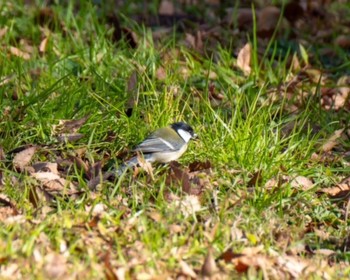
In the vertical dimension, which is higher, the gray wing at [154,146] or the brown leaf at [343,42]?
the gray wing at [154,146]

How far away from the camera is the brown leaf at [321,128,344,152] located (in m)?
6.29

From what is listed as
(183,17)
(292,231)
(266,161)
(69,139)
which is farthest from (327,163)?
(183,17)

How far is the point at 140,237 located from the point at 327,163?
1957mm

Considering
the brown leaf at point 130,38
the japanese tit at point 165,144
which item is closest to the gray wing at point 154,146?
the japanese tit at point 165,144

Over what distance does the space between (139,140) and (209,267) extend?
69.7 inches

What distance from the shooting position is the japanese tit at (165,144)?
223 inches

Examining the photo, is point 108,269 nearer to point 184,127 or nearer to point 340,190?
point 184,127

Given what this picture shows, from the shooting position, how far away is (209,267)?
441cm

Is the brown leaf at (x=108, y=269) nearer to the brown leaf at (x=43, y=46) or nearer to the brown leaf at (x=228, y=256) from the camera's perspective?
the brown leaf at (x=228, y=256)

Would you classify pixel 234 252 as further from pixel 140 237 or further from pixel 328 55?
pixel 328 55

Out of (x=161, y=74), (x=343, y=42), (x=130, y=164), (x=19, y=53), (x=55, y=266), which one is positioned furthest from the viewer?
(x=343, y=42)

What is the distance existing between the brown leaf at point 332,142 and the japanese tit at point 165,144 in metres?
1.00

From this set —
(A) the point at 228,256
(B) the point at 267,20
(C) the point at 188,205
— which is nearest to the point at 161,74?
(C) the point at 188,205

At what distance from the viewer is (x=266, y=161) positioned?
573 cm
